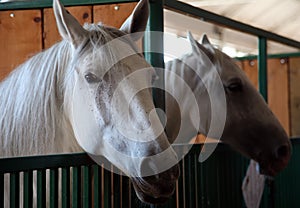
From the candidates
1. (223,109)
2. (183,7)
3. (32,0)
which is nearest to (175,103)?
(223,109)

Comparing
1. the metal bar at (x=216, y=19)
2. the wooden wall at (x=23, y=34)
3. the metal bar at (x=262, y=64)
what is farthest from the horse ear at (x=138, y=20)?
the metal bar at (x=262, y=64)

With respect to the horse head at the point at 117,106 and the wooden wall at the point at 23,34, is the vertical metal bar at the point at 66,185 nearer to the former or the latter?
the horse head at the point at 117,106

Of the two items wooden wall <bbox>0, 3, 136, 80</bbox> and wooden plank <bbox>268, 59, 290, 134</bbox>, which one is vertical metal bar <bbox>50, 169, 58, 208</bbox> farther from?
wooden plank <bbox>268, 59, 290, 134</bbox>

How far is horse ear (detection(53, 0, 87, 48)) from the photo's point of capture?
1.38 m

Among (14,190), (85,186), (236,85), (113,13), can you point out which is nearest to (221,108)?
(236,85)

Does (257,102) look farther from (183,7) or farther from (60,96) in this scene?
(60,96)

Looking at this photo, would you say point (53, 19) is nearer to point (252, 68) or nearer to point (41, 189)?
point (41, 189)

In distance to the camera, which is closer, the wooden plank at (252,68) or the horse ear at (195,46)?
the horse ear at (195,46)

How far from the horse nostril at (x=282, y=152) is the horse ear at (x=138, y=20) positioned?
991 millimetres

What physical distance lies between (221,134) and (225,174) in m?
0.38

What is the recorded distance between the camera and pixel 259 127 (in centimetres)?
213

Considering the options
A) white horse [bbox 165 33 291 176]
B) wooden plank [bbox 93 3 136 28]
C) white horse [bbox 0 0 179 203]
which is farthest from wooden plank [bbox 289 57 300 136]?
white horse [bbox 0 0 179 203]

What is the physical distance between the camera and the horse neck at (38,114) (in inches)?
56.9

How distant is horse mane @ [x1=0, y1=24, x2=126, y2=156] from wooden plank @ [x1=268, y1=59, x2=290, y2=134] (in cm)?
295
